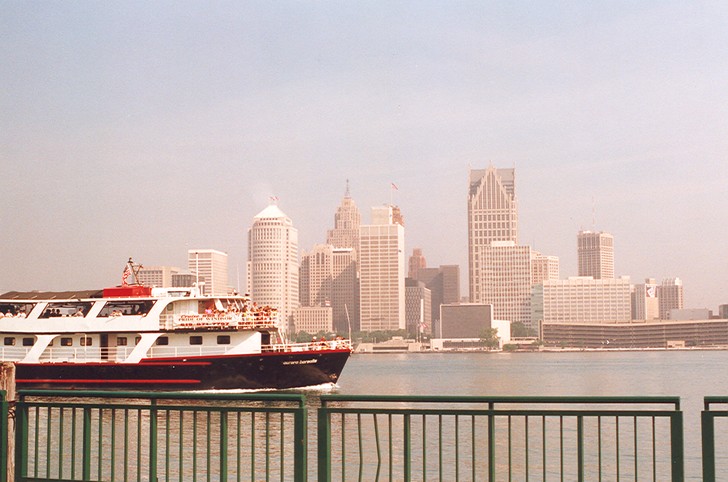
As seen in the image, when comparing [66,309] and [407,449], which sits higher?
[66,309]

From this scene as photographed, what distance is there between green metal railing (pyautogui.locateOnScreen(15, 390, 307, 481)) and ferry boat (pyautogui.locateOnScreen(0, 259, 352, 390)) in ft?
15.4

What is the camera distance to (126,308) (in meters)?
47.5

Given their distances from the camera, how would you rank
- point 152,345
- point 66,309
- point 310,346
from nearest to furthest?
1. point 152,345
2. point 66,309
3. point 310,346

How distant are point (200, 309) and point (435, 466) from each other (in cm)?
2275

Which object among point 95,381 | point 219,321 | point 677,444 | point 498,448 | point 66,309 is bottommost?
point 498,448

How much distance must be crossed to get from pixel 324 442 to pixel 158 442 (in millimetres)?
21173

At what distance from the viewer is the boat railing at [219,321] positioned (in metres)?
45.9

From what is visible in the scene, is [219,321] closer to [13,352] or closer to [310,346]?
[310,346]


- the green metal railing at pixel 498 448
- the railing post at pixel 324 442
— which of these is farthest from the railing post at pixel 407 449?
the railing post at pixel 324 442

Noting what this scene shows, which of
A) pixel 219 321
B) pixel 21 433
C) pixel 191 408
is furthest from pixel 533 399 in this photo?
pixel 219 321

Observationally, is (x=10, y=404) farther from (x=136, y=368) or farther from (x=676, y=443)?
(x=136, y=368)

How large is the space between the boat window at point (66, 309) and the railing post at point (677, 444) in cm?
4106

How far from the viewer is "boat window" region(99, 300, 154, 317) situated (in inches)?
1848

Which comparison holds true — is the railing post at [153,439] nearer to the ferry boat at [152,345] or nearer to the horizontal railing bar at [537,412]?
the horizontal railing bar at [537,412]
